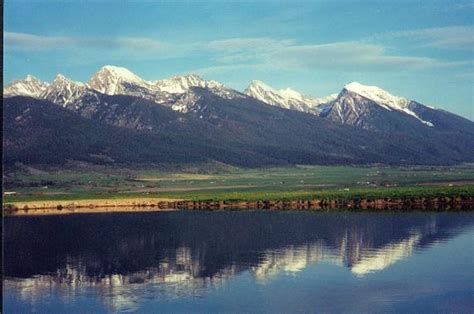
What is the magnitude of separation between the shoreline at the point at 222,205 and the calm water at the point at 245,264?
1715 centimetres

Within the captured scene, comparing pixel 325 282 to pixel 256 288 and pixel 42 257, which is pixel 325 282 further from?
pixel 42 257

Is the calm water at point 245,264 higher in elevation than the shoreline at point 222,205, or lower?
lower

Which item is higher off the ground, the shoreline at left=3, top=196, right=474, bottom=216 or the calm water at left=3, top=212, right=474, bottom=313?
the shoreline at left=3, top=196, right=474, bottom=216

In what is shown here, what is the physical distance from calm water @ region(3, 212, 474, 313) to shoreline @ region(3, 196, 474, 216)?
17146 mm

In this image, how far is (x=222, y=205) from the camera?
130m

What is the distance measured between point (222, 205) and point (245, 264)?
66.5 meters

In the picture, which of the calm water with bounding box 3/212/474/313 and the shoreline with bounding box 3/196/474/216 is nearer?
the calm water with bounding box 3/212/474/313

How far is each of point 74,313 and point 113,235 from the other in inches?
1643

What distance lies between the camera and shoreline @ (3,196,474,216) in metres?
121

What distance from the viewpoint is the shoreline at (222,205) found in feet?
398

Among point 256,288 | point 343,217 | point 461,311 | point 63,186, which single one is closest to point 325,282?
point 256,288

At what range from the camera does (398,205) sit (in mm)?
121688

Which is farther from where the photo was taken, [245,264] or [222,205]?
[222,205]

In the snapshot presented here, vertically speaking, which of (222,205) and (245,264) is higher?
(222,205)
